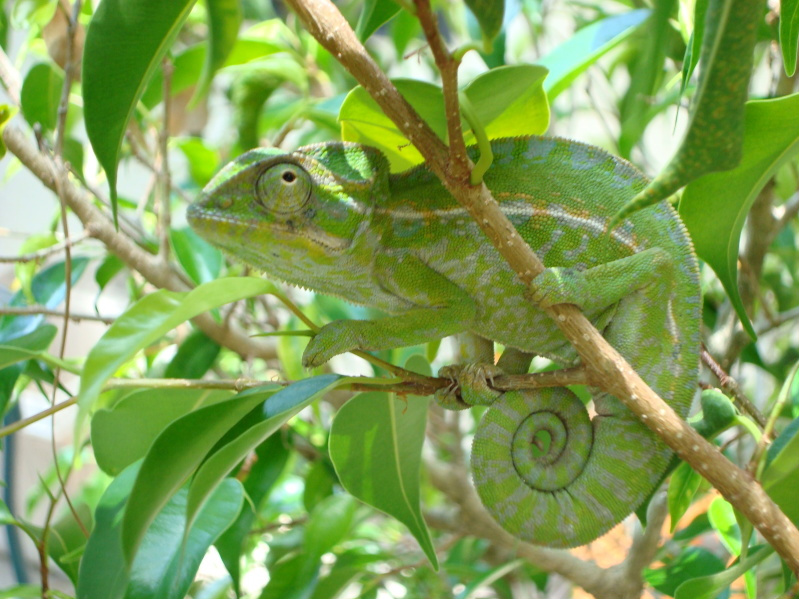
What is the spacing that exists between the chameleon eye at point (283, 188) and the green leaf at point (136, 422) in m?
0.28

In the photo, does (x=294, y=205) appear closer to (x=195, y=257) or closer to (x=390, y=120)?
(x=390, y=120)

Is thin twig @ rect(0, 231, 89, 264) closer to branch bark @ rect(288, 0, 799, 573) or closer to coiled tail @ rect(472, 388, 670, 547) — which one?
branch bark @ rect(288, 0, 799, 573)

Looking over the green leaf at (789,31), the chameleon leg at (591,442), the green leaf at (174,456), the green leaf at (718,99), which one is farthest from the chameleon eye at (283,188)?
the green leaf at (789,31)

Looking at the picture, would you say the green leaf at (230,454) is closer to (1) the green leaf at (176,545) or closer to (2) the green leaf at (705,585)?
(1) the green leaf at (176,545)

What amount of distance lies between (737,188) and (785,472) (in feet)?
1.12

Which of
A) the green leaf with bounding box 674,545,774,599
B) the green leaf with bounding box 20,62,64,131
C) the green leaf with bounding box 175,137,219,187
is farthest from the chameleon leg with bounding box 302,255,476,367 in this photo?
the green leaf with bounding box 175,137,219,187

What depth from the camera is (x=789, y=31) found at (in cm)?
79

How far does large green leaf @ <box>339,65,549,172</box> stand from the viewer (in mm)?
799

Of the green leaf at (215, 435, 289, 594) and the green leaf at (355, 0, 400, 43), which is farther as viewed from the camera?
the green leaf at (215, 435, 289, 594)

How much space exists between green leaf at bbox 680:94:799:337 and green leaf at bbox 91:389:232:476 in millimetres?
677

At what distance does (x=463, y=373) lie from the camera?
0.93 m

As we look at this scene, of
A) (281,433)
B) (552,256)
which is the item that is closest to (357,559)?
(281,433)

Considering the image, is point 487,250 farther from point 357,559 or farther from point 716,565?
point 357,559

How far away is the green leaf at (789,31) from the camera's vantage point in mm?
775
